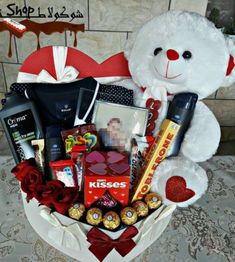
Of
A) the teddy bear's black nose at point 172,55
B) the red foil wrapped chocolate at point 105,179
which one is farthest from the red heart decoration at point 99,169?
the teddy bear's black nose at point 172,55

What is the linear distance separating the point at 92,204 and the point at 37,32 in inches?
42.6

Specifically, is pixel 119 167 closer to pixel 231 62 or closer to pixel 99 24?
pixel 231 62

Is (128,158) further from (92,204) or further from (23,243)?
(23,243)

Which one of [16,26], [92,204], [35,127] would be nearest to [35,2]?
[16,26]

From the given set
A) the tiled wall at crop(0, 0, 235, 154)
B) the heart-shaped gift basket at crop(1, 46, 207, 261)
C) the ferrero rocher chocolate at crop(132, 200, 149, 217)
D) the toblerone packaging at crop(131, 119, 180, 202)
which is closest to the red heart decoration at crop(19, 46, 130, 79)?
the heart-shaped gift basket at crop(1, 46, 207, 261)

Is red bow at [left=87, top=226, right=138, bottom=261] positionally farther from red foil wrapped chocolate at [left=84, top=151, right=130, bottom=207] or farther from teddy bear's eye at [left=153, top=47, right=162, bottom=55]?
teddy bear's eye at [left=153, top=47, right=162, bottom=55]

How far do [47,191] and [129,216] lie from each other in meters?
0.16

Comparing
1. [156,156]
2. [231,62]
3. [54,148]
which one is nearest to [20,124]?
[54,148]

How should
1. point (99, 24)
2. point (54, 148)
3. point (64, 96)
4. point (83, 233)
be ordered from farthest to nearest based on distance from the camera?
point (99, 24), point (64, 96), point (54, 148), point (83, 233)

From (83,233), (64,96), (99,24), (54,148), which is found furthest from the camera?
(99,24)

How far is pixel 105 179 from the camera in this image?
521 millimetres

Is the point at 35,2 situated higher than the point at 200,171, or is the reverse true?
the point at 35,2

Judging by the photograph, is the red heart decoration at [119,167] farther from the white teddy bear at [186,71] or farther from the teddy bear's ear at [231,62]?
the teddy bear's ear at [231,62]

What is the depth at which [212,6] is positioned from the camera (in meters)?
1.57
